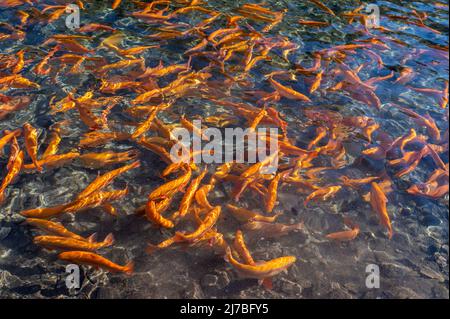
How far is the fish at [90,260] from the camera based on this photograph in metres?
3.37

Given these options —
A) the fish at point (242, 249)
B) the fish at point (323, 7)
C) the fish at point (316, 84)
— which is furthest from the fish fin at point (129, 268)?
the fish at point (323, 7)

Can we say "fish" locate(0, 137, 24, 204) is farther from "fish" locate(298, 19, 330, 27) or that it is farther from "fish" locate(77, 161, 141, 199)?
"fish" locate(298, 19, 330, 27)

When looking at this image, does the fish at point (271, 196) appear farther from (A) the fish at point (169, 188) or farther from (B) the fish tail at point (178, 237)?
(B) the fish tail at point (178, 237)

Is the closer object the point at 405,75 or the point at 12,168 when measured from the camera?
the point at 12,168

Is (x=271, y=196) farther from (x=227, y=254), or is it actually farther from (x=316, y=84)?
(x=316, y=84)

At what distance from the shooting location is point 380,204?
4.26 meters

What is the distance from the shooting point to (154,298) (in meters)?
3.54

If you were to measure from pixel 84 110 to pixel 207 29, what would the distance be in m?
3.43

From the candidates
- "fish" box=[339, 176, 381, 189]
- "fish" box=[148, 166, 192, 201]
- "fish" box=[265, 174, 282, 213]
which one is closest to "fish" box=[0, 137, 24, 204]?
"fish" box=[148, 166, 192, 201]

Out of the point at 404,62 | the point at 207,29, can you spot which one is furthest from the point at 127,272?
the point at 404,62

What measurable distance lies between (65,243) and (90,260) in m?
0.34

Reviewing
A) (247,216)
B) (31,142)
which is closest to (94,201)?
(31,142)

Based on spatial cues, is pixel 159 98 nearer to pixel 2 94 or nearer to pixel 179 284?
pixel 2 94
